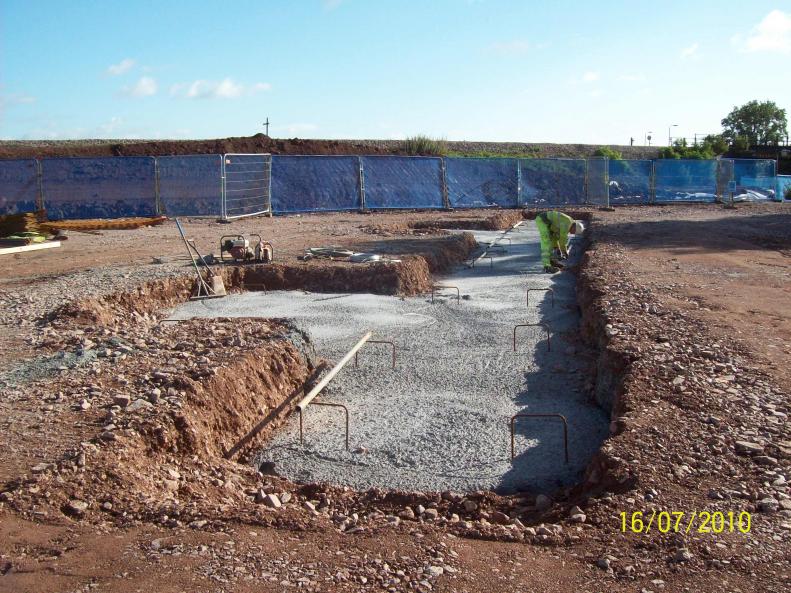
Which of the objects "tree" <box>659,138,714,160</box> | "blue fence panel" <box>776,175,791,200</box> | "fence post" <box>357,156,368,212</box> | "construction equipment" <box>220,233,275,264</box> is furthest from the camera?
"tree" <box>659,138,714,160</box>

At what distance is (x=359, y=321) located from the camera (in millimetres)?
10875

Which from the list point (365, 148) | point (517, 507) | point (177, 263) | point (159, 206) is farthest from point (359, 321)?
point (365, 148)

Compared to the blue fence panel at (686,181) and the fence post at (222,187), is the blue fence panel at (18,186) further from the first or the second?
the blue fence panel at (686,181)

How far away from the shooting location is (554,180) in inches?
1141

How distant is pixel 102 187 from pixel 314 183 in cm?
659

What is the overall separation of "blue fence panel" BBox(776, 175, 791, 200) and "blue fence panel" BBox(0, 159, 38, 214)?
26.9m

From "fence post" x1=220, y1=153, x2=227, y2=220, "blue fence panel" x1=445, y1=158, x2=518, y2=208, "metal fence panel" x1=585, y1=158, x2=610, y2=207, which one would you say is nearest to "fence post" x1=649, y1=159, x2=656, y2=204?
"metal fence panel" x1=585, y1=158, x2=610, y2=207

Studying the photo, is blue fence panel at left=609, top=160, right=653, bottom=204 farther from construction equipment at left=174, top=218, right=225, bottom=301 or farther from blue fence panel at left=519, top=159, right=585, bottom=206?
construction equipment at left=174, top=218, right=225, bottom=301

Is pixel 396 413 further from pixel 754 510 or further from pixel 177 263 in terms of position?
pixel 177 263

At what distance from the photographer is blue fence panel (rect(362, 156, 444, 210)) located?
27031 millimetres

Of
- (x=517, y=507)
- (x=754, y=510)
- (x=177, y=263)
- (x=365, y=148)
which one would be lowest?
(x=517, y=507)

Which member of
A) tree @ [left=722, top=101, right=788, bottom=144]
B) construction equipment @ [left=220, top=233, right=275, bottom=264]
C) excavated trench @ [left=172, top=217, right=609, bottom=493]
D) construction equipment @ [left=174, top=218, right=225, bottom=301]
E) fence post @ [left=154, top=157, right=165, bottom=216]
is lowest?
excavated trench @ [left=172, top=217, right=609, bottom=493]

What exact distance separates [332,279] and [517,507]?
8.14 metres

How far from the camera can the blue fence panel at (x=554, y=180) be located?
28734 millimetres
